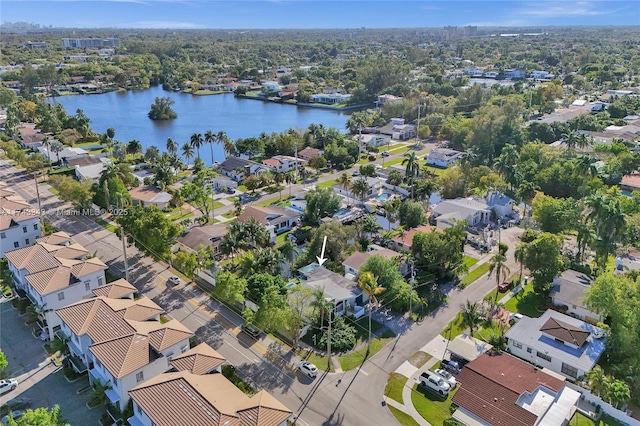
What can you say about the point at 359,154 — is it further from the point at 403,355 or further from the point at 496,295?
the point at 403,355

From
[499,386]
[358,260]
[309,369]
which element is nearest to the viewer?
[499,386]

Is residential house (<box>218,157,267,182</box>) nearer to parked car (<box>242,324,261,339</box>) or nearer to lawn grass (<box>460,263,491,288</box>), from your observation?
lawn grass (<box>460,263,491,288</box>)

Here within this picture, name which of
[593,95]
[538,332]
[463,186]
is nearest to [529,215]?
[463,186]

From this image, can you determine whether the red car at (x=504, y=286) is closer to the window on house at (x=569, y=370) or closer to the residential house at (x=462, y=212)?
the window on house at (x=569, y=370)

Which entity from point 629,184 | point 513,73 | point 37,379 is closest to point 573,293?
point 629,184

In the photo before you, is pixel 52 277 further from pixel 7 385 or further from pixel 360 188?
pixel 360 188

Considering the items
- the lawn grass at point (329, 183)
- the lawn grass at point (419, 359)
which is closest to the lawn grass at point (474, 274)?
the lawn grass at point (419, 359)
